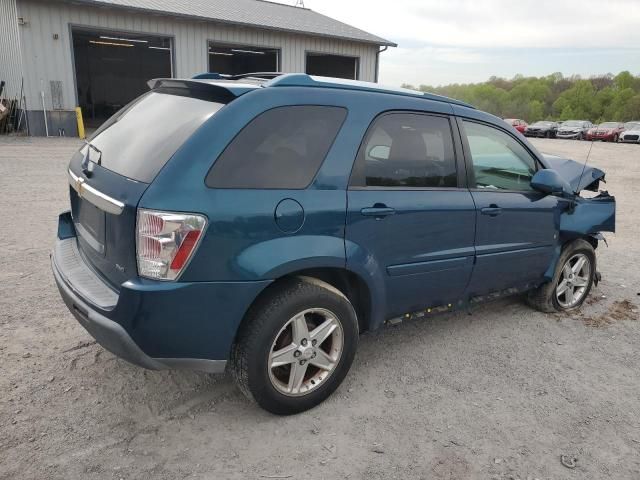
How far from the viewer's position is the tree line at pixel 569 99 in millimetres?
65562

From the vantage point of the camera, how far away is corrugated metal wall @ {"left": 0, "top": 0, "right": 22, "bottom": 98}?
53.3 feet

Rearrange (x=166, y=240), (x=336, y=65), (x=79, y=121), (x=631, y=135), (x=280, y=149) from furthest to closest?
(x=631, y=135) < (x=336, y=65) < (x=79, y=121) < (x=280, y=149) < (x=166, y=240)

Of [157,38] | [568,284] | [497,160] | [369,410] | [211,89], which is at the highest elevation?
[157,38]

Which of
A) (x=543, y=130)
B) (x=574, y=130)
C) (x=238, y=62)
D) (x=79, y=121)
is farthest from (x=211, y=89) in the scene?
(x=543, y=130)

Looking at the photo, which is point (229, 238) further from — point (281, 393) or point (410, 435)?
point (410, 435)

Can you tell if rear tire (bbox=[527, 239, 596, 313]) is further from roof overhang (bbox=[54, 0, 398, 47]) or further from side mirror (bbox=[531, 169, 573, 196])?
roof overhang (bbox=[54, 0, 398, 47])

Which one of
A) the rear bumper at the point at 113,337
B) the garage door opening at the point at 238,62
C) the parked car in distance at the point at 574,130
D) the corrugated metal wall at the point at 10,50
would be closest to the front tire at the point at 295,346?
the rear bumper at the point at 113,337

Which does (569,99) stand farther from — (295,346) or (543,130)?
(295,346)

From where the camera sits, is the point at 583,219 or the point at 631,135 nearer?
the point at 583,219

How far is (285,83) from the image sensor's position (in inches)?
112

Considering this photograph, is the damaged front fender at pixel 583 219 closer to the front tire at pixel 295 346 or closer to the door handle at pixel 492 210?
the door handle at pixel 492 210

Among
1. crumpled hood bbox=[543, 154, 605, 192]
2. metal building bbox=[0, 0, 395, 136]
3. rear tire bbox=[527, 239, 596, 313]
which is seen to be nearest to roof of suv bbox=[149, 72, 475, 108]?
crumpled hood bbox=[543, 154, 605, 192]

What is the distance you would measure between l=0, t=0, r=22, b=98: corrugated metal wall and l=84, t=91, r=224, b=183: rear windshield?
16.0 metres

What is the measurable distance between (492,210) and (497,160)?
0.47 metres
